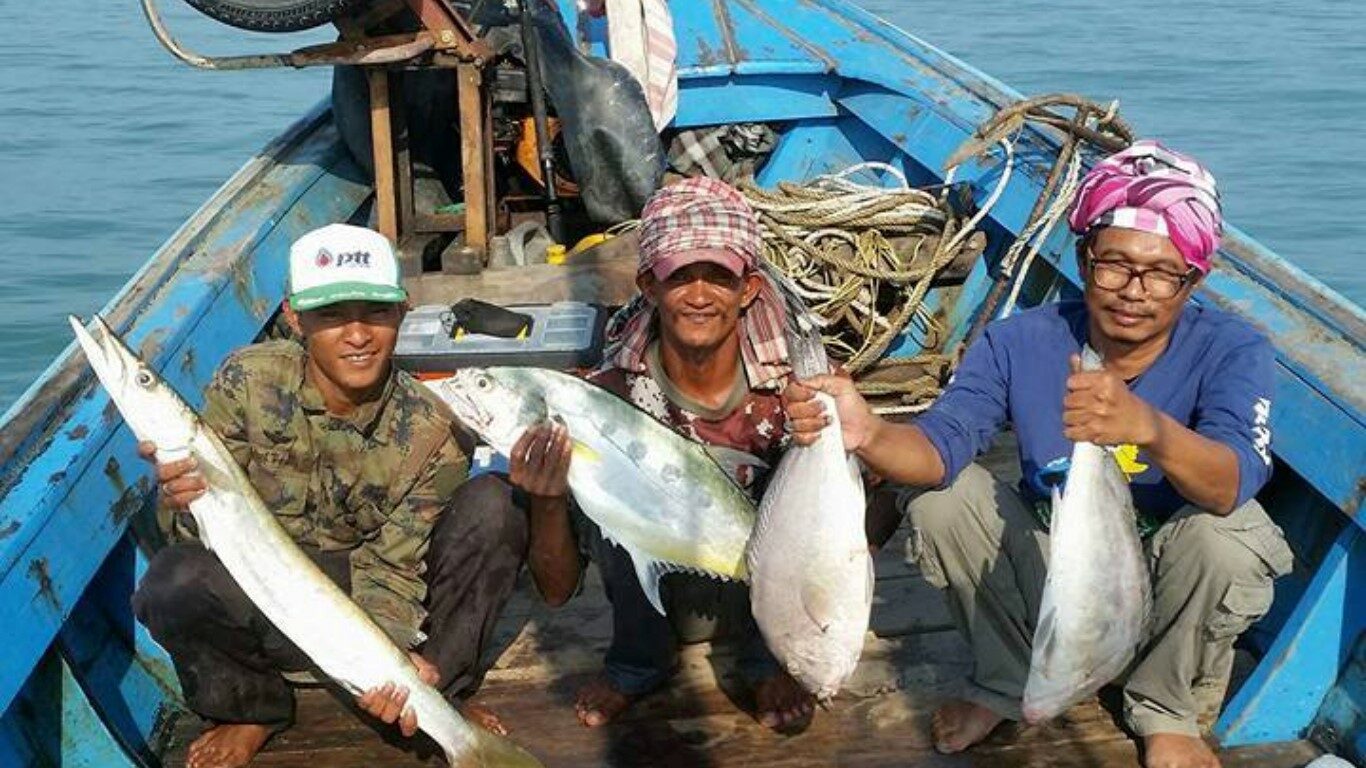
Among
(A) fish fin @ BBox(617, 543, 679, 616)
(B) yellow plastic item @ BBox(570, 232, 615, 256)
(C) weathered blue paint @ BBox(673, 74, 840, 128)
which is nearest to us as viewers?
(A) fish fin @ BBox(617, 543, 679, 616)

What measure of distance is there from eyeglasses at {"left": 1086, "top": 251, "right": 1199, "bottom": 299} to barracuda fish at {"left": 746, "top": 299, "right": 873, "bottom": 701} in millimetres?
649

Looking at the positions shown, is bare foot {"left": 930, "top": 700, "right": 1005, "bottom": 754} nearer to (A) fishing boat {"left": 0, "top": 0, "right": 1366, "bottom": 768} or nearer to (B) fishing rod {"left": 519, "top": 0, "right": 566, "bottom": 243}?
(A) fishing boat {"left": 0, "top": 0, "right": 1366, "bottom": 768}

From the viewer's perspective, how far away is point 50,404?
3.18m

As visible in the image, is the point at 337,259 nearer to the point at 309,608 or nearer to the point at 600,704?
the point at 309,608

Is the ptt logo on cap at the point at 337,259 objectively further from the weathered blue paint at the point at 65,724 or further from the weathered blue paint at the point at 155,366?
the weathered blue paint at the point at 65,724

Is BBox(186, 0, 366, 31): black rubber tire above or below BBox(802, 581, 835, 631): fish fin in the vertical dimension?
above

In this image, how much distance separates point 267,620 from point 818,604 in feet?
3.97

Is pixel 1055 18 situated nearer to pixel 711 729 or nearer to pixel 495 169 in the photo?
pixel 495 169

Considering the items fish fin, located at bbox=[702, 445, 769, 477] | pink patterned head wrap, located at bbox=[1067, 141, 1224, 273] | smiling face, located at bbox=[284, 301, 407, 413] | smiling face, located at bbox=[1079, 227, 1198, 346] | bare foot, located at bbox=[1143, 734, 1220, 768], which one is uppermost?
pink patterned head wrap, located at bbox=[1067, 141, 1224, 273]

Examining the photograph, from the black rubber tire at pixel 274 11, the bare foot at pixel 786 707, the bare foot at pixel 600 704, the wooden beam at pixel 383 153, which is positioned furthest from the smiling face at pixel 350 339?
the wooden beam at pixel 383 153

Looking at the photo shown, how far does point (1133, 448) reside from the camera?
3002 mm

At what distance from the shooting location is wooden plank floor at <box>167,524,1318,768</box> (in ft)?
10.3

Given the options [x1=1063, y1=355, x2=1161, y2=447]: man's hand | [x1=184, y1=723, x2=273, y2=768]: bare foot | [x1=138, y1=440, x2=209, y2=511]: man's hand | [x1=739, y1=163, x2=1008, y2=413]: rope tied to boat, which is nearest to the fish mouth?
[x1=138, y1=440, x2=209, y2=511]: man's hand

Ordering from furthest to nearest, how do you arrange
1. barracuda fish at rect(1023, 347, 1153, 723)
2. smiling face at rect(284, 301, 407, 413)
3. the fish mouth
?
1. smiling face at rect(284, 301, 407, 413)
2. barracuda fish at rect(1023, 347, 1153, 723)
3. the fish mouth
